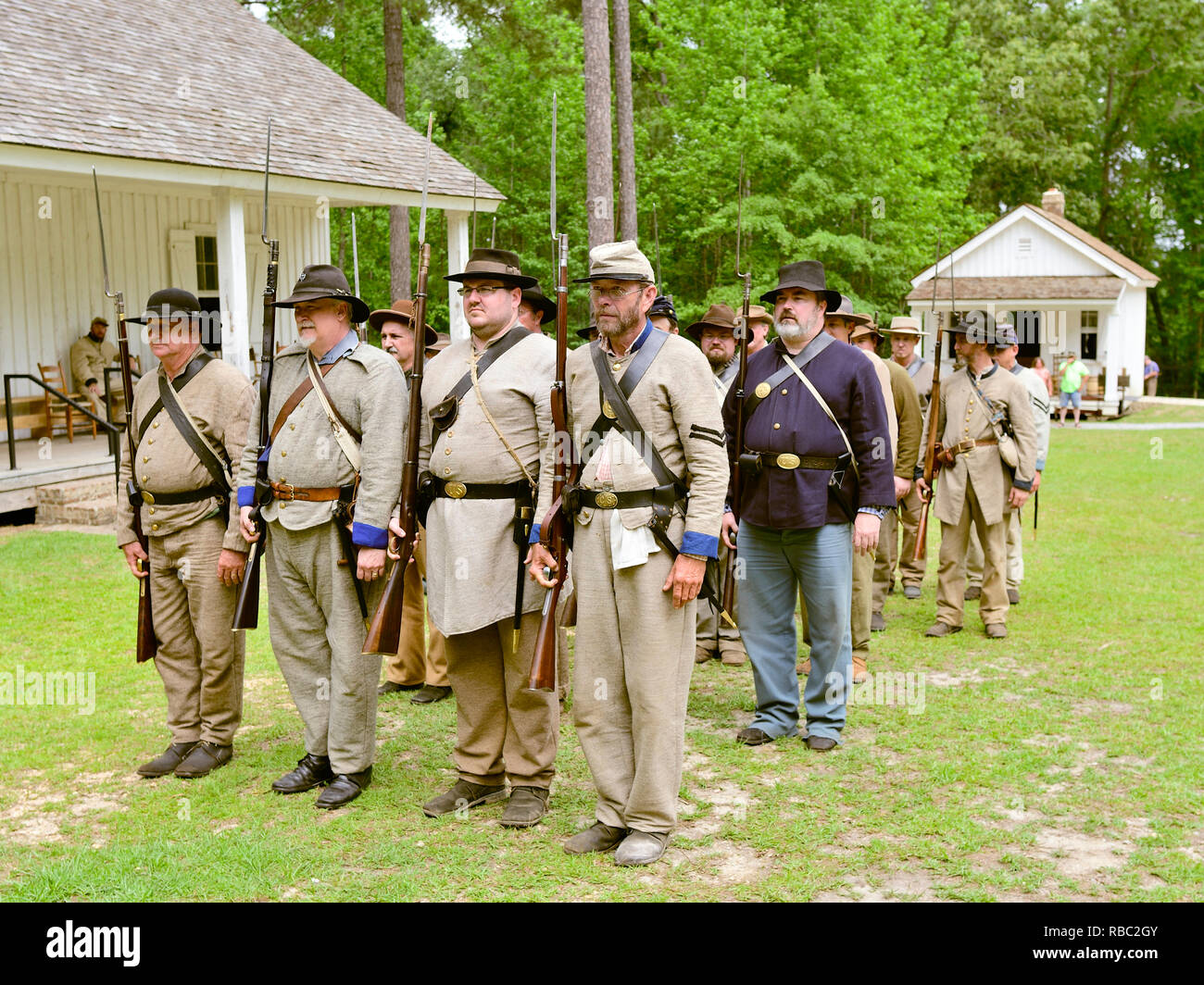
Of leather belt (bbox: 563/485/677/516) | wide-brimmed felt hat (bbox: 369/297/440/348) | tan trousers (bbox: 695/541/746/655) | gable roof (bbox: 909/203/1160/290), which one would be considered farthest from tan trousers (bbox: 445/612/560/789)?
gable roof (bbox: 909/203/1160/290)

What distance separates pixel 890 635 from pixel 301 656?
4.81 m

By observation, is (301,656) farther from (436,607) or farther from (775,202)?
(775,202)

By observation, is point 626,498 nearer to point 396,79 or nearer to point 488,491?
point 488,491

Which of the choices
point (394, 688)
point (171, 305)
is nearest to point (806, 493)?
point (394, 688)

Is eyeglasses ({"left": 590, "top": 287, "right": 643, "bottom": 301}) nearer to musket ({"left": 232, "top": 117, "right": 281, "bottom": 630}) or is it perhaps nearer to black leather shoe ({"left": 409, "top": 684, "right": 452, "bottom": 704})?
musket ({"left": 232, "top": 117, "right": 281, "bottom": 630})

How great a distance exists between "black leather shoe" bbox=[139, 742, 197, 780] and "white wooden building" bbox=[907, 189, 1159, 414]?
33.2 metres

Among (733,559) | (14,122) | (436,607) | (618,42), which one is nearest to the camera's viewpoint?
(436,607)

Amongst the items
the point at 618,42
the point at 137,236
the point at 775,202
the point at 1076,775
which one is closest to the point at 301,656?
the point at 1076,775

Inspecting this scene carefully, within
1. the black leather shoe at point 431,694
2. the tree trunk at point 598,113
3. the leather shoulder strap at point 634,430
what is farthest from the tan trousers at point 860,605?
the tree trunk at point 598,113

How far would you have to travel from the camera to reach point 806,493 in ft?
20.8

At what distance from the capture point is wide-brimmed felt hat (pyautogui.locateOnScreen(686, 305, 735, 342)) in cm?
799

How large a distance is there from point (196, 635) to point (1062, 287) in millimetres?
35880

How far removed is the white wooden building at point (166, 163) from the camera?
14.8 metres

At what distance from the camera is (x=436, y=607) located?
18.0ft
